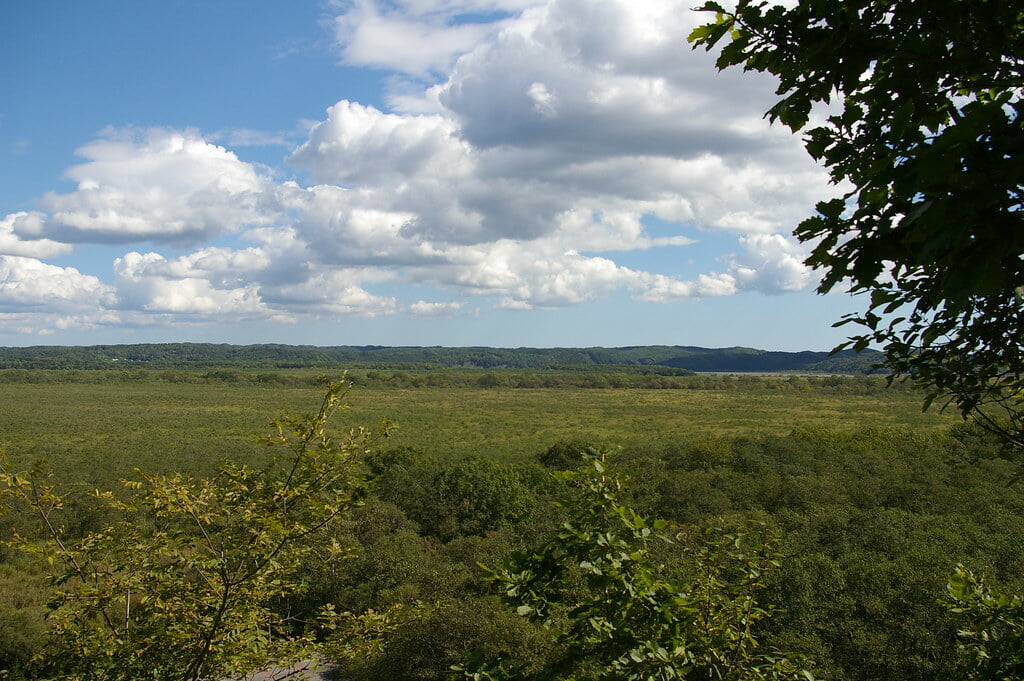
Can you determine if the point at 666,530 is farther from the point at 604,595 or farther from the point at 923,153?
the point at 923,153

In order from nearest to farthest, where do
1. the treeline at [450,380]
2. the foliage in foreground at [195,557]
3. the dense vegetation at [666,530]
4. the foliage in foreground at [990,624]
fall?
the foliage in foreground at [990,624]
the foliage in foreground at [195,557]
the dense vegetation at [666,530]
the treeline at [450,380]

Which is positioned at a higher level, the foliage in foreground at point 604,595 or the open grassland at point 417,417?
the foliage in foreground at point 604,595

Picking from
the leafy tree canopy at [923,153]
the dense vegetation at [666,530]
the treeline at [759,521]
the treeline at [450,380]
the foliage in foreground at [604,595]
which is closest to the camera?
the leafy tree canopy at [923,153]

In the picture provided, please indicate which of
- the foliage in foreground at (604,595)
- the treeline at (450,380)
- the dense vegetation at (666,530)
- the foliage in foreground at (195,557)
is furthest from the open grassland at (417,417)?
the foliage in foreground at (604,595)

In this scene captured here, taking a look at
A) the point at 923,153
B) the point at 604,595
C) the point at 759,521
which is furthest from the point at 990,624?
the point at 923,153

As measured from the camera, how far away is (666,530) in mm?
4719

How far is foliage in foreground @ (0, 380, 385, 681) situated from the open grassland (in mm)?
24678

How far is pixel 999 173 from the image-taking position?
5.08 ft

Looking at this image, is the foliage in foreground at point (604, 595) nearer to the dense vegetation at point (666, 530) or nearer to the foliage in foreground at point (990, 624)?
the dense vegetation at point (666, 530)

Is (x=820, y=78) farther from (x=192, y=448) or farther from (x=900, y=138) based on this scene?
(x=192, y=448)

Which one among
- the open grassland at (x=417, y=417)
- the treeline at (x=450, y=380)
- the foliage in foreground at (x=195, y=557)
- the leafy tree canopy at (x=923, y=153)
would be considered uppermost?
the leafy tree canopy at (x=923, y=153)

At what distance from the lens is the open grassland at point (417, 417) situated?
53000 mm

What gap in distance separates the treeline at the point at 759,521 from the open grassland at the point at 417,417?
8.21 metres

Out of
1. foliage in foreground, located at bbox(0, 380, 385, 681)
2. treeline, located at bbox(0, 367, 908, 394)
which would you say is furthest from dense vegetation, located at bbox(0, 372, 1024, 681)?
treeline, located at bbox(0, 367, 908, 394)
